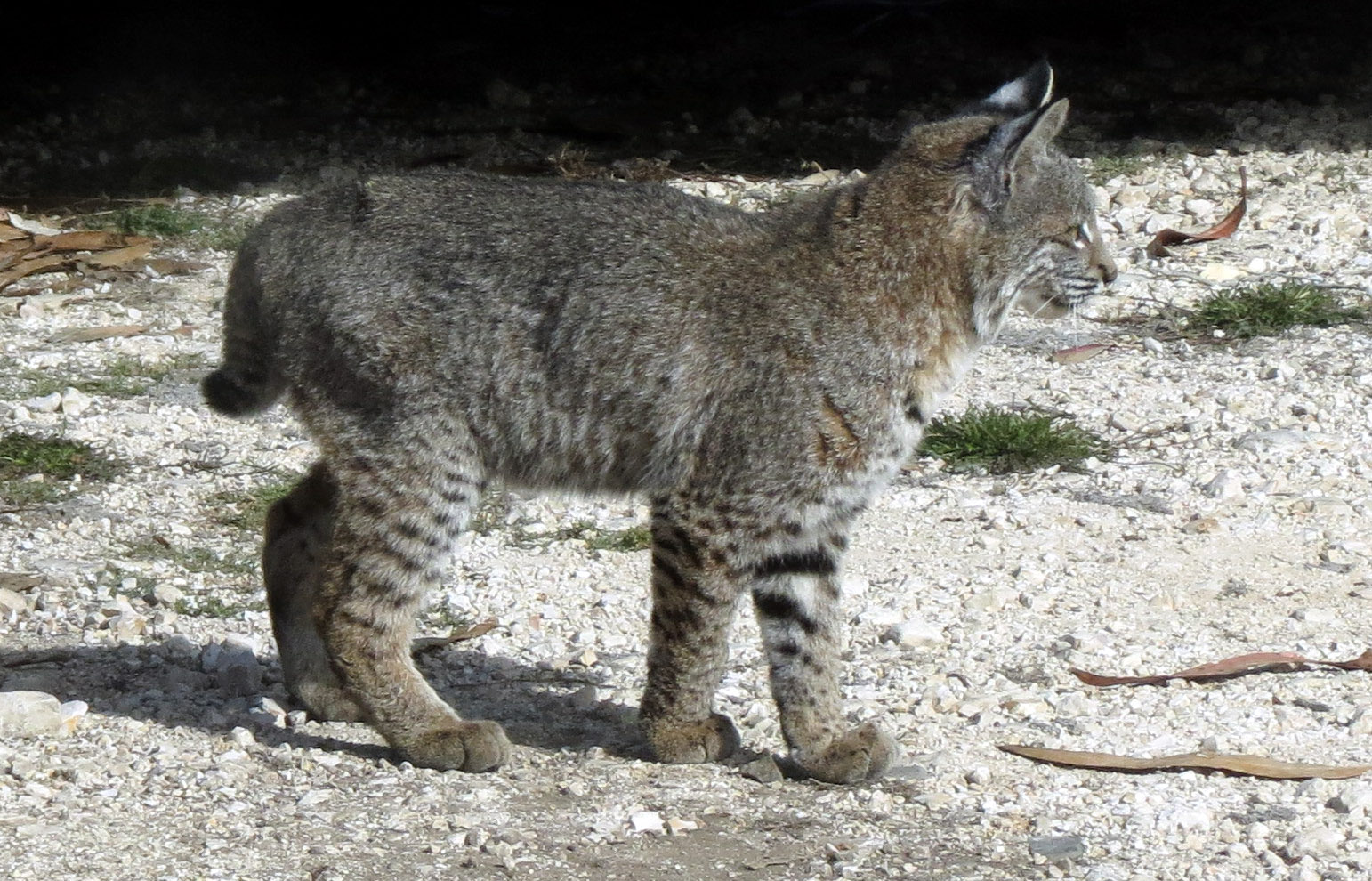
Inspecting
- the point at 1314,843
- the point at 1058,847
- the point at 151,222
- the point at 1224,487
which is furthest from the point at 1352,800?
the point at 151,222

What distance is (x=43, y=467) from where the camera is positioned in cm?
694

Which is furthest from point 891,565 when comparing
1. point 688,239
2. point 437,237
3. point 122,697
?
point 122,697

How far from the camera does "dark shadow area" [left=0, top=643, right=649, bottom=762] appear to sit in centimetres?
512

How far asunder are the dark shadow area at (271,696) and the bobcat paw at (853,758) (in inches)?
19.0

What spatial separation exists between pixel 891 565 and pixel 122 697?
8.09ft

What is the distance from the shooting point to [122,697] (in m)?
5.27

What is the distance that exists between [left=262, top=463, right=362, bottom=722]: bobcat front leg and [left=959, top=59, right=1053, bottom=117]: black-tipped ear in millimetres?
2178

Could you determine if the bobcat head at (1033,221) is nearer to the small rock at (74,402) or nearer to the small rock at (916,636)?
the small rock at (916,636)

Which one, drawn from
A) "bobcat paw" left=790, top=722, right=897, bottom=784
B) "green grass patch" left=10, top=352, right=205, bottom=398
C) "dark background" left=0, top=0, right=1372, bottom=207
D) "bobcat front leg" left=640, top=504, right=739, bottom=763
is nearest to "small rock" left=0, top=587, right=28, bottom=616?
"green grass patch" left=10, top=352, right=205, bottom=398

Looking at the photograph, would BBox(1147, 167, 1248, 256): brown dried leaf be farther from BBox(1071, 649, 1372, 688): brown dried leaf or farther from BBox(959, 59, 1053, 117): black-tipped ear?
BBox(1071, 649, 1372, 688): brown dried leaf

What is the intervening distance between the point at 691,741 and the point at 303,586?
129 centimetres

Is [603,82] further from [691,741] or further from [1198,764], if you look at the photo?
[1198,764]

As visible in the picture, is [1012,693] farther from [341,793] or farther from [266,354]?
[266,354]

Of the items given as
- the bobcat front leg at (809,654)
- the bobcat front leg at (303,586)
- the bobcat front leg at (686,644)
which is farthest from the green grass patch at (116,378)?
the bobcat front leg at (809,654)
